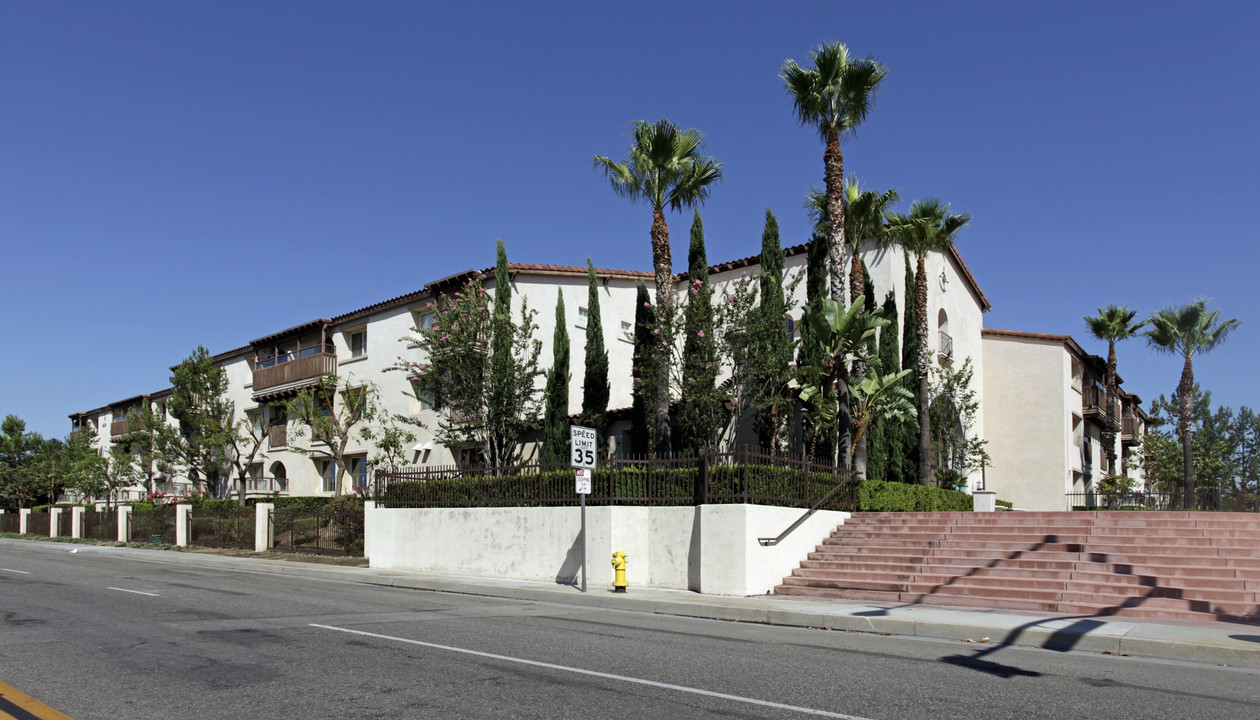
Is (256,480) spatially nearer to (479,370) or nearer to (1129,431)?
(479,370)

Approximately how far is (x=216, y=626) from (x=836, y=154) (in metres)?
18.8

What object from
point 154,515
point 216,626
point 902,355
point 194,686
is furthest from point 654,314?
point 154,515

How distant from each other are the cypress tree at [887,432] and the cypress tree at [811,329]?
1.88 metres

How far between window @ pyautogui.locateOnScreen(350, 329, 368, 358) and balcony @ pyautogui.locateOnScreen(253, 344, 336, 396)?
0.81m

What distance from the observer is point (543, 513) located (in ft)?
67.1

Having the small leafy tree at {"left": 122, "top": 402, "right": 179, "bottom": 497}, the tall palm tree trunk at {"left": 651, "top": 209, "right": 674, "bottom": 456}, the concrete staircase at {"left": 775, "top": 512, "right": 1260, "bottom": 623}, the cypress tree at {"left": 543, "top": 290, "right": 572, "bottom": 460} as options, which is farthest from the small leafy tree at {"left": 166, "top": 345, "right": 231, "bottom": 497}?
the concrete staircase at {"left": 775, "top": 512, "right": 1260, "bottom": 623}

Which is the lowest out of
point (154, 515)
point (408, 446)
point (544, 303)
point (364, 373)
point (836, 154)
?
point (154, 515)

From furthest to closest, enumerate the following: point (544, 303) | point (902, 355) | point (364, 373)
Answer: point (364, 373) → point (544, 303) → point (902, 355)

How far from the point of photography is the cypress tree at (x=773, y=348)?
23.0 metres

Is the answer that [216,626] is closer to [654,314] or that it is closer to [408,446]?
[654,314]

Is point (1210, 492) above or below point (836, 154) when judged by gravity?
below

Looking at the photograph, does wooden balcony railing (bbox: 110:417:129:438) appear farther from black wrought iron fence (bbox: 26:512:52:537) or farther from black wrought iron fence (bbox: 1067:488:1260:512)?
black wrought iron fence (bbox: 1067:488:1260:512)

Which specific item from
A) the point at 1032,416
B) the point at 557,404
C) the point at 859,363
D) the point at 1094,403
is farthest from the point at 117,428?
the point at 1094,403

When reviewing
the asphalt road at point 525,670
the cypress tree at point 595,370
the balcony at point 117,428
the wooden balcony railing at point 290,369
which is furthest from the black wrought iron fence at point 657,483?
the balcony at point 117,428
